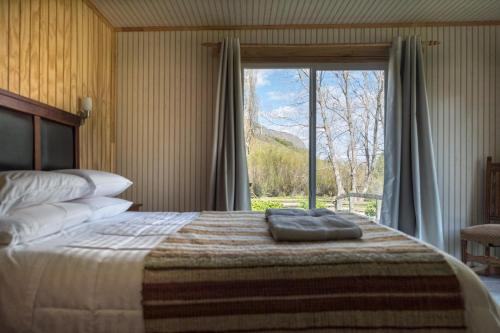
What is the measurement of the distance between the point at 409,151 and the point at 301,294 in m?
2.44

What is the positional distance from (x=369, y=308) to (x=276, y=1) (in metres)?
2.56

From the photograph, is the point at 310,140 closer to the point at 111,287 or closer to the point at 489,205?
the point at 489,205

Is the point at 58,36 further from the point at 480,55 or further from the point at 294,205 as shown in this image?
the point at 480,55

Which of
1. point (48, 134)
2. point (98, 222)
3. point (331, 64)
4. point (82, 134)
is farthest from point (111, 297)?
point (331, 64)

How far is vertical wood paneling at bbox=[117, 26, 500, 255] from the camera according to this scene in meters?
2.95

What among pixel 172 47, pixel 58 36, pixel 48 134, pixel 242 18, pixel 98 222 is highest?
pixel 242 18

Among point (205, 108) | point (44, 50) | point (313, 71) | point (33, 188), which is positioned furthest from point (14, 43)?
point (313, 71)

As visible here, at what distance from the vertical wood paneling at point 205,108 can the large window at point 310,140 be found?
431 mm

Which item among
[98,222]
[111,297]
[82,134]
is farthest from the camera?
[82,134]

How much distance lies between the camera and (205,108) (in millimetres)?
3029

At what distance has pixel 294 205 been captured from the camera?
311cm

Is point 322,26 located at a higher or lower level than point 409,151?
higher

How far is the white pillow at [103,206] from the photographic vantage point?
5.58ft

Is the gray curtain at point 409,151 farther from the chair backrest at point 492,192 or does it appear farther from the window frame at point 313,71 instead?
the chair backrest at point 492,192
